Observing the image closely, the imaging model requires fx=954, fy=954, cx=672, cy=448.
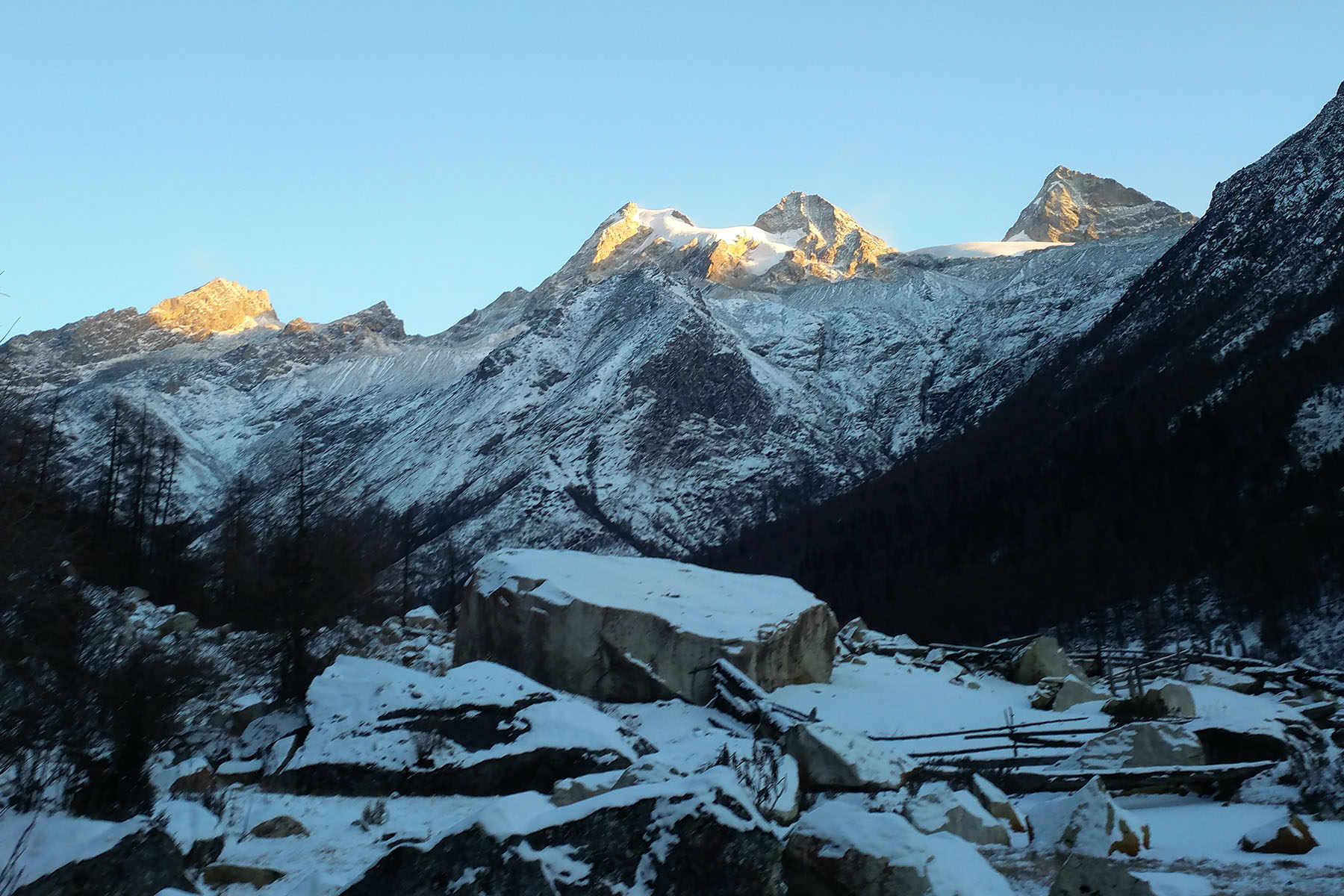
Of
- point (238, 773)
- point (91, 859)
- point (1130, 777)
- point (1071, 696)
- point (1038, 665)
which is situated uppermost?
point (91, 859)

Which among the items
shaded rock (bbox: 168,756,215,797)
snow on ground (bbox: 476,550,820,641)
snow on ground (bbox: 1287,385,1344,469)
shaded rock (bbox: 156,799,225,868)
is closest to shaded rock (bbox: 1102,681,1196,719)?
snow on ground (bbox: 476,550,820,641)

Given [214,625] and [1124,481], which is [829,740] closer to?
[214,625]

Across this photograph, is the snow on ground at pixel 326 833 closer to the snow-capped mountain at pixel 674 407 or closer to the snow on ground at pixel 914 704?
the snow on ground at pixel 914 704

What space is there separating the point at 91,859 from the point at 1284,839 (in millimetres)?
8278

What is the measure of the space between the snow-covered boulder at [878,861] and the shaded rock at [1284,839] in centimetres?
272

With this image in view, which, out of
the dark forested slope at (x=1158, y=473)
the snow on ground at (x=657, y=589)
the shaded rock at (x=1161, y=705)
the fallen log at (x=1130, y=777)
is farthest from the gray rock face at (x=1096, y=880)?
the dark forested slope at (x=1158, y=473)

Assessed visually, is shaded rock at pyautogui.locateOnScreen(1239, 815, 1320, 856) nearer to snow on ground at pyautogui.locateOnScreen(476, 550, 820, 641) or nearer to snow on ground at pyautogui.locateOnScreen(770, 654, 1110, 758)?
snow on ground at pyautogui.locateOnScreen(770, 654, 1110, 758)

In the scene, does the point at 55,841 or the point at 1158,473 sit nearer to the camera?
the point at 55,841

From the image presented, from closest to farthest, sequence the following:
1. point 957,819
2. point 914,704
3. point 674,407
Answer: point 957,819 → point 914,704 → point 674,407

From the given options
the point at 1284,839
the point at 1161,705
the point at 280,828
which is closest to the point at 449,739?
the point at 280,828

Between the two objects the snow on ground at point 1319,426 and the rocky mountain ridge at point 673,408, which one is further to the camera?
the rocky mountain ridge at point 673,408

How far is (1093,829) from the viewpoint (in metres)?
7.86

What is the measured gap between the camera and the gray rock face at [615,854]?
5.48 meters

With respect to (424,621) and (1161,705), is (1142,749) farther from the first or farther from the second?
(424,621)
